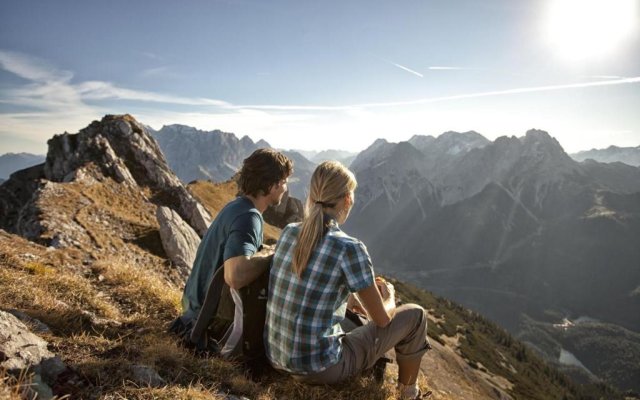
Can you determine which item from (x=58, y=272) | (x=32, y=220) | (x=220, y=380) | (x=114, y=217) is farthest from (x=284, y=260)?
(x=114, y=217)

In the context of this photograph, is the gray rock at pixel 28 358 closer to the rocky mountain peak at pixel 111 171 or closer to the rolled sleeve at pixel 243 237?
the rolled sleeve at pixel 243 237

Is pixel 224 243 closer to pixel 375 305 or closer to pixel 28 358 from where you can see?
pixel 375 305

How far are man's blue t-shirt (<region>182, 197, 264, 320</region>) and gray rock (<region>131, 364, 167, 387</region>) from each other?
202 centimetres

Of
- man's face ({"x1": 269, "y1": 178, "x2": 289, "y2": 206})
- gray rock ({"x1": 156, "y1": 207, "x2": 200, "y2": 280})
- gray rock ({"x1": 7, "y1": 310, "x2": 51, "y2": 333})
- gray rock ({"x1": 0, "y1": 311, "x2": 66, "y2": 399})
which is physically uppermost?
man's face ({"x1": 269, "y1": 178, "x2": 289, "y2": 206})

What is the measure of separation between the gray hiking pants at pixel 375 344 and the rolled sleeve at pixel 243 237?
7.51 feet

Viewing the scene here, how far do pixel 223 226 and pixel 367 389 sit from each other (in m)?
4.02

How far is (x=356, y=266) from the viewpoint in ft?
18.3

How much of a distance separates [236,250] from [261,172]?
1576mm

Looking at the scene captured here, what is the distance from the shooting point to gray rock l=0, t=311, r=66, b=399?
4.54 m

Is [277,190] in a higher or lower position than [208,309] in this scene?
higher

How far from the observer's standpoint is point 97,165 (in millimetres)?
29781

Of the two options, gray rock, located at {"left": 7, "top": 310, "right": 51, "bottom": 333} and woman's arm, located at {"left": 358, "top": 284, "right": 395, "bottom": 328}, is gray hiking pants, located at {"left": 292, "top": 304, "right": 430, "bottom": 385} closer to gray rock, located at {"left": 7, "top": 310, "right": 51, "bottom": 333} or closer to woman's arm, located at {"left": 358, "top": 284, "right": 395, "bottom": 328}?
woman's arm, located at {"left": 358, "top": 284, "right": 395, "bottom": 328}

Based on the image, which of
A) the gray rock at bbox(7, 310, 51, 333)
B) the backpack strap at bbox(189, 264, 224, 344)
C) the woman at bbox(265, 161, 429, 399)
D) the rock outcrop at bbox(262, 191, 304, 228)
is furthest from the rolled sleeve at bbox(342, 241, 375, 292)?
the rock outcrop at bbox(262, 191, 304, 228)

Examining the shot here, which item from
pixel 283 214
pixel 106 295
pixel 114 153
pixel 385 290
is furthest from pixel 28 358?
pixel 283 214
